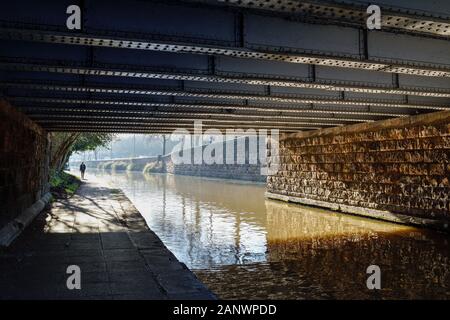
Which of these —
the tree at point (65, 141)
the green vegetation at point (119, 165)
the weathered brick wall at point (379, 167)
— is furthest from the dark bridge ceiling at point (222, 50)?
the green vegetation at point (119, 165)

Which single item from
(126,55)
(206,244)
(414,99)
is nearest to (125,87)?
Result: (126,55)

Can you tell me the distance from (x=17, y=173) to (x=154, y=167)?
70.6 metres

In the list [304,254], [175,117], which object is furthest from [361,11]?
[175,117]

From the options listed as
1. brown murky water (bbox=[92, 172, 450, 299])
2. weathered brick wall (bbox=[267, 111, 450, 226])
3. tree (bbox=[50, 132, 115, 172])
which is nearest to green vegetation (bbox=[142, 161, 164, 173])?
tree (bbox=[50, 132, 115, 172])

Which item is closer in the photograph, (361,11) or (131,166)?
(361,11)

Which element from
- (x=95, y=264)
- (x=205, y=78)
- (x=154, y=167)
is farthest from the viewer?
(x=154, y=167)

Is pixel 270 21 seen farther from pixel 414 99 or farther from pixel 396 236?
pixel 396 236

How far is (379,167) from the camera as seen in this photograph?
17.1 m

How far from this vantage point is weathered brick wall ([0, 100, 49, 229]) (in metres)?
10.3

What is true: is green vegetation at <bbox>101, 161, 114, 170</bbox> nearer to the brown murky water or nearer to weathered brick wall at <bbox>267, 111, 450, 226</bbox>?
weathered brick wall at <bbox>267, 111, 450, 226</bbox>

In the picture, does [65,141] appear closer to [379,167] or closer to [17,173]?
[17,173]

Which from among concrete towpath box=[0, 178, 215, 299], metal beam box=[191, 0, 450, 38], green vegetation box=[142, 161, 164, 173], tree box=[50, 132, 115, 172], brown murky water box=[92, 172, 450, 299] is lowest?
brown murky water box=[92, 172, 450, 299]

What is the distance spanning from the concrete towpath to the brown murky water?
1.08m
